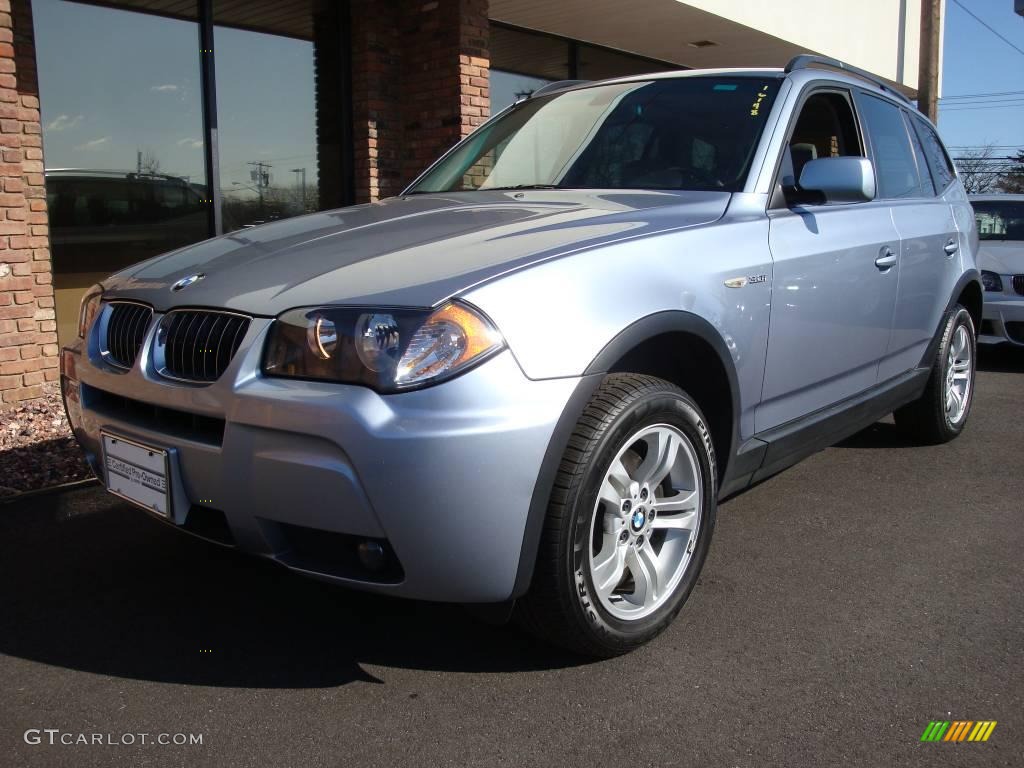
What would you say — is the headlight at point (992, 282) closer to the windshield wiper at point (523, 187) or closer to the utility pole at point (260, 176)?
the windshield wiper at point (523, 187)

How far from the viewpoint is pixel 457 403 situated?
212cm

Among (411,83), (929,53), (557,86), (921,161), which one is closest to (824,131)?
(921,161)

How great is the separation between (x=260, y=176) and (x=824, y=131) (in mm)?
5762

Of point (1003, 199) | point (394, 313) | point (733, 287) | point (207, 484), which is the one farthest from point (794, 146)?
point (1003, 199)

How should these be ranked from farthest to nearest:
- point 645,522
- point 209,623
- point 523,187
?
point 523,187, point 209,623, point 645,522

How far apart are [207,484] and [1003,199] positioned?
360 inches

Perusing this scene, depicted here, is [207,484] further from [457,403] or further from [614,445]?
[614,445]

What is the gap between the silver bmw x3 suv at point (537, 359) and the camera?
2.16 metres

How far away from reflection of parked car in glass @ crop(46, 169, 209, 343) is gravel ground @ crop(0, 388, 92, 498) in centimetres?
180

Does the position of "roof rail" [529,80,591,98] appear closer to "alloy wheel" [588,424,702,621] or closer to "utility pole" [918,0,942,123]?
"alloy wheel" [588,424,702,621]

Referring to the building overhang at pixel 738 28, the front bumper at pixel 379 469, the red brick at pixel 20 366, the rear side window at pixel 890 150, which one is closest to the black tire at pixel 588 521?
the front bumper at pixel 379 469

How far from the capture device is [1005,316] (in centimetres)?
796

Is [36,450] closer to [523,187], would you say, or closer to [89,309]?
[89,309]

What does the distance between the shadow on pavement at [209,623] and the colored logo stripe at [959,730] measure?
91 cm
